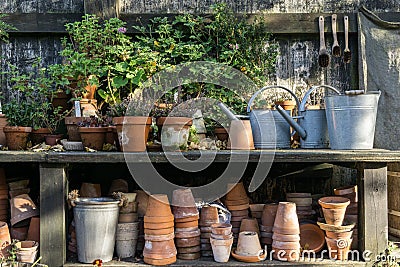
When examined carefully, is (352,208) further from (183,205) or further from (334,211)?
(183,205)

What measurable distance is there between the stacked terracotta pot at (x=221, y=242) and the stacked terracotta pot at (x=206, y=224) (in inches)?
5.7

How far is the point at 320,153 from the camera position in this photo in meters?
2.85

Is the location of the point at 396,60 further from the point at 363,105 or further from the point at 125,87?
the point at 125,87

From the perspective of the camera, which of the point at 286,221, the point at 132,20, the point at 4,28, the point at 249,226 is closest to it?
the point at 286,221

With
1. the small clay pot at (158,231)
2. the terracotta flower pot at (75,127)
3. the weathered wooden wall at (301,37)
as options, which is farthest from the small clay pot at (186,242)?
the weathered wooden wall at (301,37)

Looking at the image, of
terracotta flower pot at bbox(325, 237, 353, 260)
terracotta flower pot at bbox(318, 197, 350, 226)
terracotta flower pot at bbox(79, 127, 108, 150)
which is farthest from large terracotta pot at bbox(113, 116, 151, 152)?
terracotta flower pot at bbox(325, 237, 353, 260)

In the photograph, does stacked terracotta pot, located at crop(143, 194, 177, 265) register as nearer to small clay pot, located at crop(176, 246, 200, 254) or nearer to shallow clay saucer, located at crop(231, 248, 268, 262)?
small clay pot, located at crop(176, 246, 200, 254)

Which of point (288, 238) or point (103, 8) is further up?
point (103, 8)

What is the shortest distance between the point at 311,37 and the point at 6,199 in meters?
2.69

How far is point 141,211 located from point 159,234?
354mm

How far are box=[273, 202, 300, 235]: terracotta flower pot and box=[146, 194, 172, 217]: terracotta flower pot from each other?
0.70 metres

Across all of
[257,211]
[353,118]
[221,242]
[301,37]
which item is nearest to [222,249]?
[221,242]

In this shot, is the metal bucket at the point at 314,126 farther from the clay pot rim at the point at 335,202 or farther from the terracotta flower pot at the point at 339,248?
the terracotta flower pot at the point at 339,248

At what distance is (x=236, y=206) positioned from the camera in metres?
3.21
